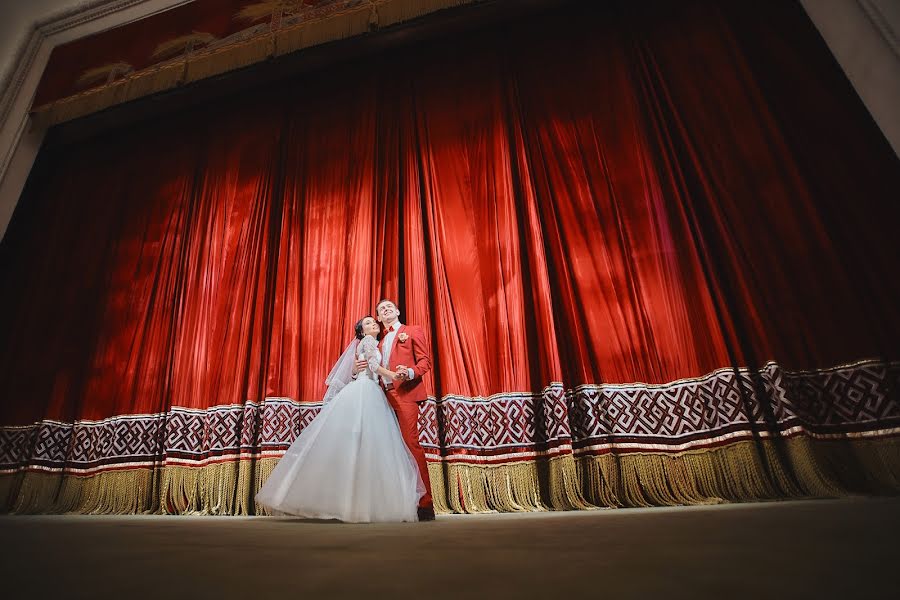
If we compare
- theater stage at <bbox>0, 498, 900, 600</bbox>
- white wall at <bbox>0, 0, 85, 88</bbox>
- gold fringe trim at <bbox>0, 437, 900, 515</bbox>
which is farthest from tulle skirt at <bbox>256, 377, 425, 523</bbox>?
white wall at <bbox>0, 0, 85, 88</bbox>

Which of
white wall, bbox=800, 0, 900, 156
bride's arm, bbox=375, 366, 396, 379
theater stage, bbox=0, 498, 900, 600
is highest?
white wall, bbox=800, 0, 900, 156

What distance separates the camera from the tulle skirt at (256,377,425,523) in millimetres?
1513

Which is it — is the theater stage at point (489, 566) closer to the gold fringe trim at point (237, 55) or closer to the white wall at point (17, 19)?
the gold fringe trim at point (237, 55)

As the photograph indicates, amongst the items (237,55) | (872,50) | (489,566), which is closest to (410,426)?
(489,566)

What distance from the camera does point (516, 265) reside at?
9.11 feet

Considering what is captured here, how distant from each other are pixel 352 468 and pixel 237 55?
3224 millimetres

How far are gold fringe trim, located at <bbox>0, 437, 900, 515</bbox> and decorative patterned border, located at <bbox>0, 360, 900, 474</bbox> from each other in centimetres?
6

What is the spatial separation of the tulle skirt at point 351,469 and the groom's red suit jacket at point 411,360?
0.10 m

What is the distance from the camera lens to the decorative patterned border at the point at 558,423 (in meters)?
1.99

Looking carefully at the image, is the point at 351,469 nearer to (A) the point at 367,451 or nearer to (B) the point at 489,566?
(A) the point at 367,451

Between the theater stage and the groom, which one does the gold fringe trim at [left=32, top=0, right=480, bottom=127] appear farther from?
the theater stage

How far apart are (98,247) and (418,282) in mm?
3047

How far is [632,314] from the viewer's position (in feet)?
8.13

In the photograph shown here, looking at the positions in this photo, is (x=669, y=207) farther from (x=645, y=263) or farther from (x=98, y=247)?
(x=98, y=247)
